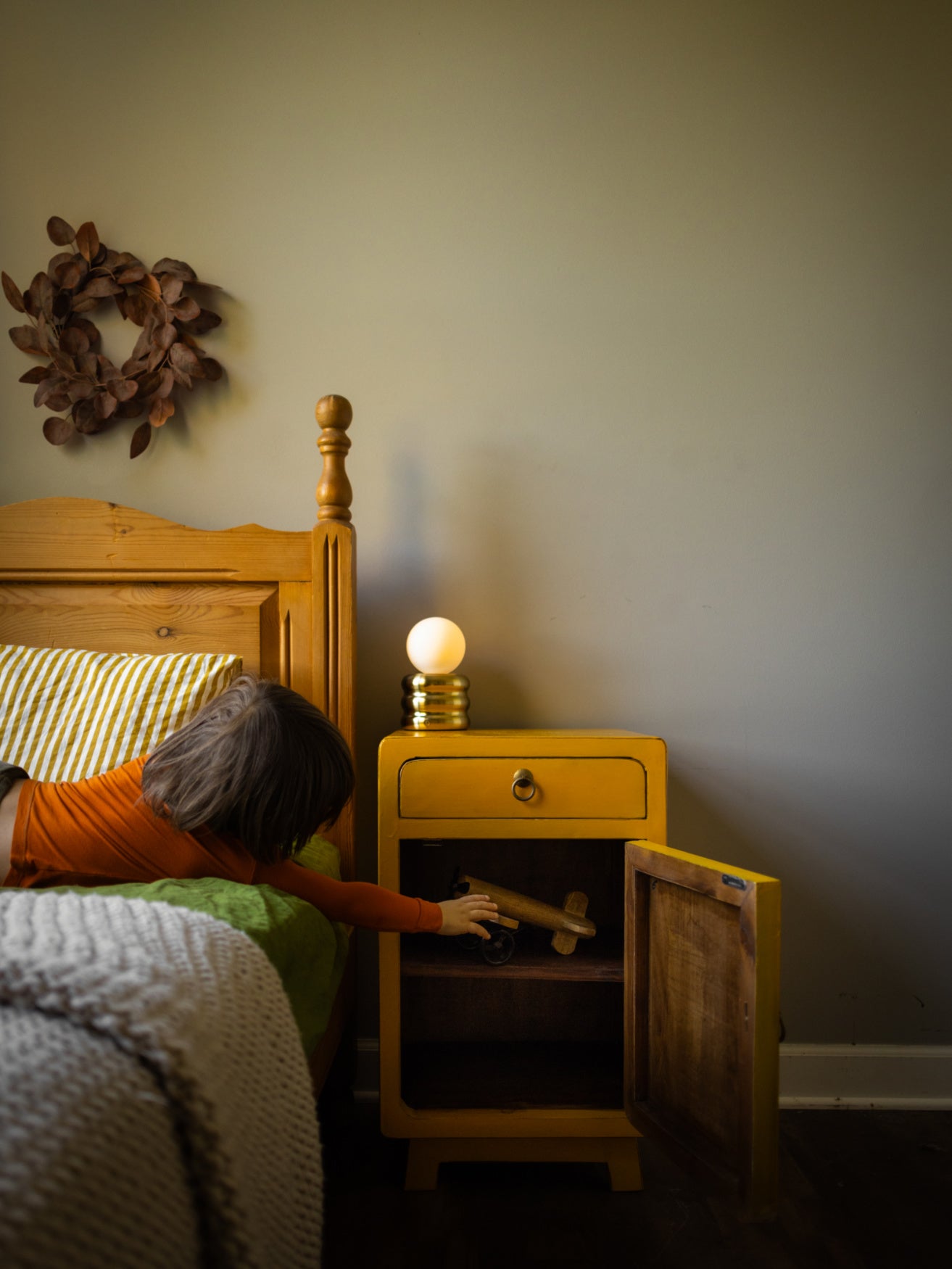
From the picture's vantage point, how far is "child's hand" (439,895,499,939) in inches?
43.7

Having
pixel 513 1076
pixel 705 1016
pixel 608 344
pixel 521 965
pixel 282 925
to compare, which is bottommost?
pixel 513 1076

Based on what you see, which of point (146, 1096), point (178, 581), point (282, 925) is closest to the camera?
point (146, 1096)

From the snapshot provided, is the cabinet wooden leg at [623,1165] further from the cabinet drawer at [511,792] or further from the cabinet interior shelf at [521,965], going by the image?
the cabinet drawer at [511,792]

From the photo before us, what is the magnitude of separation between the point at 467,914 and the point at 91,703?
0.70 meters

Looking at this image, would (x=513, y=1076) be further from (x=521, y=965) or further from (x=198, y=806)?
(x=198, y=806)

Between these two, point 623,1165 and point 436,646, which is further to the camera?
point 436,646

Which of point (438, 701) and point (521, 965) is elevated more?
→ point (438, 701)

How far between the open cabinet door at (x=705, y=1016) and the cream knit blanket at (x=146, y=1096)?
1.52 feet

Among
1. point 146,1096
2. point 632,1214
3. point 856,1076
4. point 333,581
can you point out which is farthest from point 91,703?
point 856,1076

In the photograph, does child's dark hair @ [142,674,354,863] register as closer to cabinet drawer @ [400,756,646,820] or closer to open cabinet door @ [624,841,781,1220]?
cabinet drawer @ [400,756,646,820]

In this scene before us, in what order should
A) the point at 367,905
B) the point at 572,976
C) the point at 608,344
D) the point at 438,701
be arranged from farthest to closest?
1. the point at 608,344
2. the point at 438,701
3. the point at 572,976
4. the point at 367,905

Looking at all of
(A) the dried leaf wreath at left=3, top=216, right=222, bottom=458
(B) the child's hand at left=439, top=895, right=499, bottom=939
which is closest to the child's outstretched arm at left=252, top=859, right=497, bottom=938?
(B) the child's hand at left=439, top=895, right=499, bottom=939

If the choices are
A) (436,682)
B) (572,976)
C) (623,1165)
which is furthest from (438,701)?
(623,1165)

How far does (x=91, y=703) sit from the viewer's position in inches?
49.2
